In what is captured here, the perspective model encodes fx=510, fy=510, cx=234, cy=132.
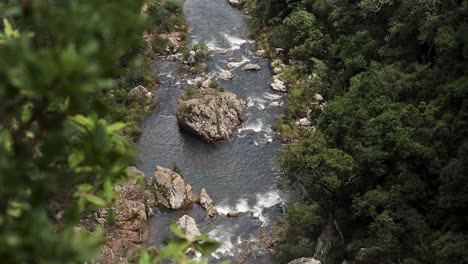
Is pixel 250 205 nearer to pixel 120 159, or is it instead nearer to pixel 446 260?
pixel 446 260

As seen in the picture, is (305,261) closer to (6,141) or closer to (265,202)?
(265,202)

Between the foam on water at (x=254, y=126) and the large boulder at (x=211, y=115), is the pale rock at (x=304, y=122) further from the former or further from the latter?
the large boulder at (x=211, y=115)

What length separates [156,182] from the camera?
58.6ft

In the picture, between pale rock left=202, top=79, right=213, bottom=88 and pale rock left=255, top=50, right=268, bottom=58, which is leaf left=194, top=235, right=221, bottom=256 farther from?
pale rock left=255, top=50, right=268, bottom=58

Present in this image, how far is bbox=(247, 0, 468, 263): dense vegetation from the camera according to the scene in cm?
1241

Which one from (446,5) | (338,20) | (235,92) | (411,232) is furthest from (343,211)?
(338,20)

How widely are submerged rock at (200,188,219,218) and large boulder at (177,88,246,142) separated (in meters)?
3.39

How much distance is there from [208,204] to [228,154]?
3.01 m

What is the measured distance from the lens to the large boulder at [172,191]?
1749 centimetres

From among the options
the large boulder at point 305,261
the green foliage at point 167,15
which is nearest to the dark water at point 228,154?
the green foliage at point 167,15

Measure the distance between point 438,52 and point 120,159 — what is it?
1636cm

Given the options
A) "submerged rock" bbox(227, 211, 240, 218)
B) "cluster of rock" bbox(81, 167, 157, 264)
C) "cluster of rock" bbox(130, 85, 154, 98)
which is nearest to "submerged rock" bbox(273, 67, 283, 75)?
"cluster of rock" bbox(130, 85, 154, 98)

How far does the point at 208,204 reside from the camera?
17359 millimetres

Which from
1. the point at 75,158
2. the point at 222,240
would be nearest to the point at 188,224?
the point at 222,240
